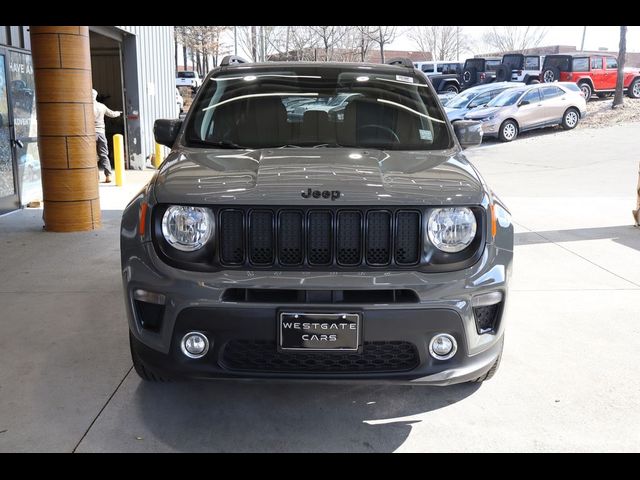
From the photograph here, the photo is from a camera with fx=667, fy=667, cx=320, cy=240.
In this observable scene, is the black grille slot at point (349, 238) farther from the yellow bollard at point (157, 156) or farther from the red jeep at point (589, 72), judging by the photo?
the red jeep at point (589, 72)

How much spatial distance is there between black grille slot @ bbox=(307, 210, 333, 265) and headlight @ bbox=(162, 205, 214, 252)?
44 centimetres

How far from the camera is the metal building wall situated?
1416cm

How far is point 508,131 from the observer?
19078 millimetres

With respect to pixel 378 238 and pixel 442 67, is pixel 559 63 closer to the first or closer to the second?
pixel 442 67

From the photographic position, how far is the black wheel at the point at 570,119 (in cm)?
2020

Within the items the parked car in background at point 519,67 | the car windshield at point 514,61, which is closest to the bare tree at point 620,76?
the parked car in background at point 519,67

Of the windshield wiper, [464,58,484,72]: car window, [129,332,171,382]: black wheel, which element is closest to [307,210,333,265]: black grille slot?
[129,332,171,382]: black wheel

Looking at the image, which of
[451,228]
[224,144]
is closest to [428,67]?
[224,144]

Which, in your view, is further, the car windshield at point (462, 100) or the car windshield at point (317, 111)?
the car windshield at point (462, 100)

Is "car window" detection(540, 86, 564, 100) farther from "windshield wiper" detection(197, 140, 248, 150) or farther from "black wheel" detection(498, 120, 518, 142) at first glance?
"windshield wiper" detection(197, 140, 248, 150)

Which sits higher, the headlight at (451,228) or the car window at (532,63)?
the car window at (532,63)

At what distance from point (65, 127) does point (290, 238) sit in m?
5.43

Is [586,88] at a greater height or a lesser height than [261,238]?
greater

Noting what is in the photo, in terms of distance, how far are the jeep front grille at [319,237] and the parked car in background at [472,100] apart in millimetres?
17544
